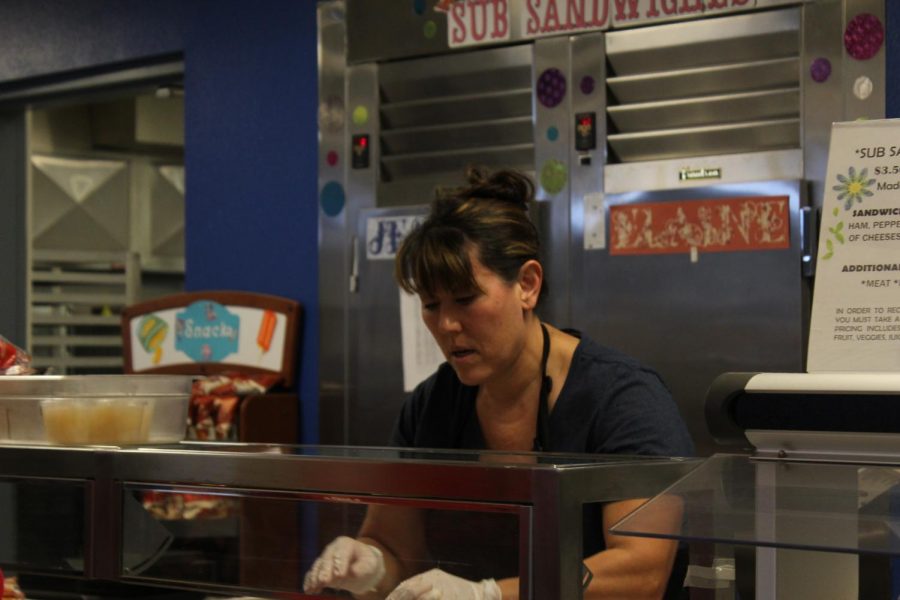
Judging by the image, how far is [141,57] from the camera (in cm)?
486

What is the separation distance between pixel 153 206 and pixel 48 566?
5573 mm

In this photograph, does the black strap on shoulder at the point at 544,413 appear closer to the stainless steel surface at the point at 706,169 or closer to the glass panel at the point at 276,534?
the glass panel at the point at 276,534

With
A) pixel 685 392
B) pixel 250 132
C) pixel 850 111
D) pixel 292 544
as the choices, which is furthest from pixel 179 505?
pixel 250 132

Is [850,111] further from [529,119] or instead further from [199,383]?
[199,383]

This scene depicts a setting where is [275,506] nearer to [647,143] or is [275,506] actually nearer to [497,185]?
[497,185]

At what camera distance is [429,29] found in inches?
161

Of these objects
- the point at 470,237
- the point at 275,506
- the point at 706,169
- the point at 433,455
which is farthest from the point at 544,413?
the point at 706,169

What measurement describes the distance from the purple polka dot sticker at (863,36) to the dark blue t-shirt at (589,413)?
1449 millimetres

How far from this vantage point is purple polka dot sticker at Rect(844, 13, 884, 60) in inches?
131

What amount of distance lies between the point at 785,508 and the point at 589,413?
2.80 ft

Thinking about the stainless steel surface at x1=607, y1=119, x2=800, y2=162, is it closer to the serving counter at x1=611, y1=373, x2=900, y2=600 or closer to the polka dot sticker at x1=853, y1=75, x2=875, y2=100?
the polka dot sticker at x1=853, y1=75, x2=875, y2=100

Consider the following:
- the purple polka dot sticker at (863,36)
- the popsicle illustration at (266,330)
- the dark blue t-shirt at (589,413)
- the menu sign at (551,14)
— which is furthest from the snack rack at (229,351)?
the purple polka dot sticker at (863,36)

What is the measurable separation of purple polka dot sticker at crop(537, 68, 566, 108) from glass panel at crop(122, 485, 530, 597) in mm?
2282

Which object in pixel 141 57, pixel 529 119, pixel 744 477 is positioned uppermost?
pixel 141 57
